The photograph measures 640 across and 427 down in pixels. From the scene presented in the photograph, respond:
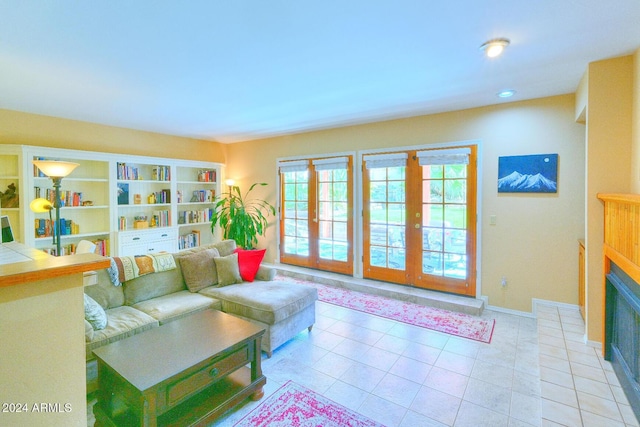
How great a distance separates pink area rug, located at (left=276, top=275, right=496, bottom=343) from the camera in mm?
3227

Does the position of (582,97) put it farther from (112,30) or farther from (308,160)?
(112,30)

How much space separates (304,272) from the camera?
5.14m

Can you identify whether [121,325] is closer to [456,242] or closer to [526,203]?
[456,242]

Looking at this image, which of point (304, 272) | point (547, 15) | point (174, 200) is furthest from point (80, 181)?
point (547, 15)

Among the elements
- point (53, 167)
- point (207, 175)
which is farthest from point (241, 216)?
point (53, 167)

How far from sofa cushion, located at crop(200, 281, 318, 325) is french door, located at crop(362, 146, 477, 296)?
171 cm

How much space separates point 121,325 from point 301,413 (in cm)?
154

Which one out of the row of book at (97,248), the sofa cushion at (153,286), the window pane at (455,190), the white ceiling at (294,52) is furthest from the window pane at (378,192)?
the row of book at (97,248)

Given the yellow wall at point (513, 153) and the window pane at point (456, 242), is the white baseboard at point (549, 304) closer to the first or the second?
the yellow wall at point (513, 153)

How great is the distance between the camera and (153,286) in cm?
301

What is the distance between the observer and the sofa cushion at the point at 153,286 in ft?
9.43

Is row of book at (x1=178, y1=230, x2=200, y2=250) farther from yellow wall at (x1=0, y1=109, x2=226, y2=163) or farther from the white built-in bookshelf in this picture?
yellow wall at (x1=0, y1=109, x2=226, y2=163)

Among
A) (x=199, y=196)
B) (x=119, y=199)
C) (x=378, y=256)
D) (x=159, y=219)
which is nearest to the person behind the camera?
(x=378, y=256)

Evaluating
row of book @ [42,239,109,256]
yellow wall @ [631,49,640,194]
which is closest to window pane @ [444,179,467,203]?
yellow wall @ [631,49,640,194]
